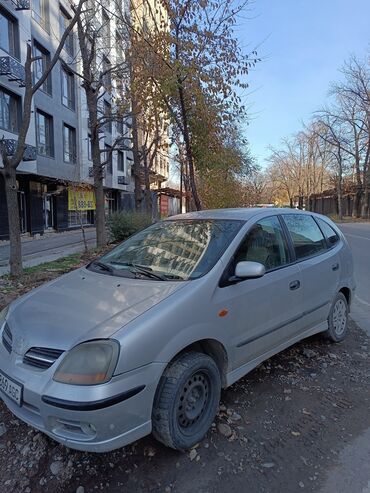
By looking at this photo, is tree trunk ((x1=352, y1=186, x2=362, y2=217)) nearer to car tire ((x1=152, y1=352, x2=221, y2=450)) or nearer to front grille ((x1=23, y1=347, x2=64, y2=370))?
car tire ((x1=152, y1=352, x2=221, y2=450))

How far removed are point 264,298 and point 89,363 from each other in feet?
5.36

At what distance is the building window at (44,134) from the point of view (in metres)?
23.0

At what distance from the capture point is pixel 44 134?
24.2 meters

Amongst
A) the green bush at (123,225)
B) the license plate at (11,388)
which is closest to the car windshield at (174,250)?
the license plate at (11,388)

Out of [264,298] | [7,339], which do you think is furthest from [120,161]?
[7,339]

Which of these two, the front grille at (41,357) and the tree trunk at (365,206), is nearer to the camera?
the front grille at (41,357)

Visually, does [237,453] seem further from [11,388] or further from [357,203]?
[357,203]

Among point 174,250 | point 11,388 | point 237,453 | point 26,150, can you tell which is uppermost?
point 26,150

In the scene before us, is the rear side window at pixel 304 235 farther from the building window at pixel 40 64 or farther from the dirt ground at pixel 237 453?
the building window at pixel 40 64

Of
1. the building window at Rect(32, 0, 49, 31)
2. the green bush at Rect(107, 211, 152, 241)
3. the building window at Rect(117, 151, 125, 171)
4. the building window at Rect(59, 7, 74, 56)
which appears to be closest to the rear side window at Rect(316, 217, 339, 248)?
the green bush at Rect(107, 211, 152, 241)

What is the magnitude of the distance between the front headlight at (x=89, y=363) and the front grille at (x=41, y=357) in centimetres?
9

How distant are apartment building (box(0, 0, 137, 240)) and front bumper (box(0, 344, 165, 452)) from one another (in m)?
12.6

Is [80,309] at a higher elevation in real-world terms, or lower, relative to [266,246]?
lower

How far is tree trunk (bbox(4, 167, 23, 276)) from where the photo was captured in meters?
7.63
